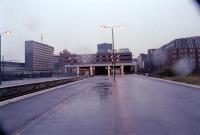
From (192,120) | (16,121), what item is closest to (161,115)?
(192,120)

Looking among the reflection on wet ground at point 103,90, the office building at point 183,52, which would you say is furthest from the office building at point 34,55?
the reflection on wet ground at point 103,90

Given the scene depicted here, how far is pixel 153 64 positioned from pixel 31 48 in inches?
2393

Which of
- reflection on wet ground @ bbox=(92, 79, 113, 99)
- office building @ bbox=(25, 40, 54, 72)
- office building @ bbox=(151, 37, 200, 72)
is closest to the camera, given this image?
reflection on wet ground @ bbox=(92, 79, 113, 99)

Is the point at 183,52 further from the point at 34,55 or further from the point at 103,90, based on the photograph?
the point at 103,90

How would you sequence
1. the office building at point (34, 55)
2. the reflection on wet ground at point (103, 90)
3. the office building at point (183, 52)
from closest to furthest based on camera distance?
the reflection on wet ground at point (103, 90)
the office building at point (183, 52)
the office building at point (34, 55)

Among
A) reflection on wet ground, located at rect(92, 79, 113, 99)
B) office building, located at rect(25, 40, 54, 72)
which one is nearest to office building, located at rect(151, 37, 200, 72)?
office building, located at rect(25, 40, 54, 72)

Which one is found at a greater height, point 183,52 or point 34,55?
point 34,55

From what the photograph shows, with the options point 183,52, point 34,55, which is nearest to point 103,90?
point 183,52

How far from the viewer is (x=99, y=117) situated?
13.7 metres

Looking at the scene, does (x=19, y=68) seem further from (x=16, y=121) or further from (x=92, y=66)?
(x=16, y=121)

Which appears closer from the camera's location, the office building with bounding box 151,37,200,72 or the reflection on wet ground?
the reflection on wet ground

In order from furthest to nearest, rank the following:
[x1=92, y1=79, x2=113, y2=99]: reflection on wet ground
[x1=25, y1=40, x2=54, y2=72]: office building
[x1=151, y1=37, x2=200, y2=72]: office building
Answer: [x1=25, y1=40, x2=54, y2=72]: office building < [x1=151, y1=37, x2=200, y2=72]: office building < [x1=92, y1=79, x2=113, y2=99]: reflection on wet ground

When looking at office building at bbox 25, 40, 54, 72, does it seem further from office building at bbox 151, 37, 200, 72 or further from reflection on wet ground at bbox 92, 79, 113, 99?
reflection on wet ground at bbox 92, 79, 113, 99

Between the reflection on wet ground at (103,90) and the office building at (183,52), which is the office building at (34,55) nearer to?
the office building at (183,52)
